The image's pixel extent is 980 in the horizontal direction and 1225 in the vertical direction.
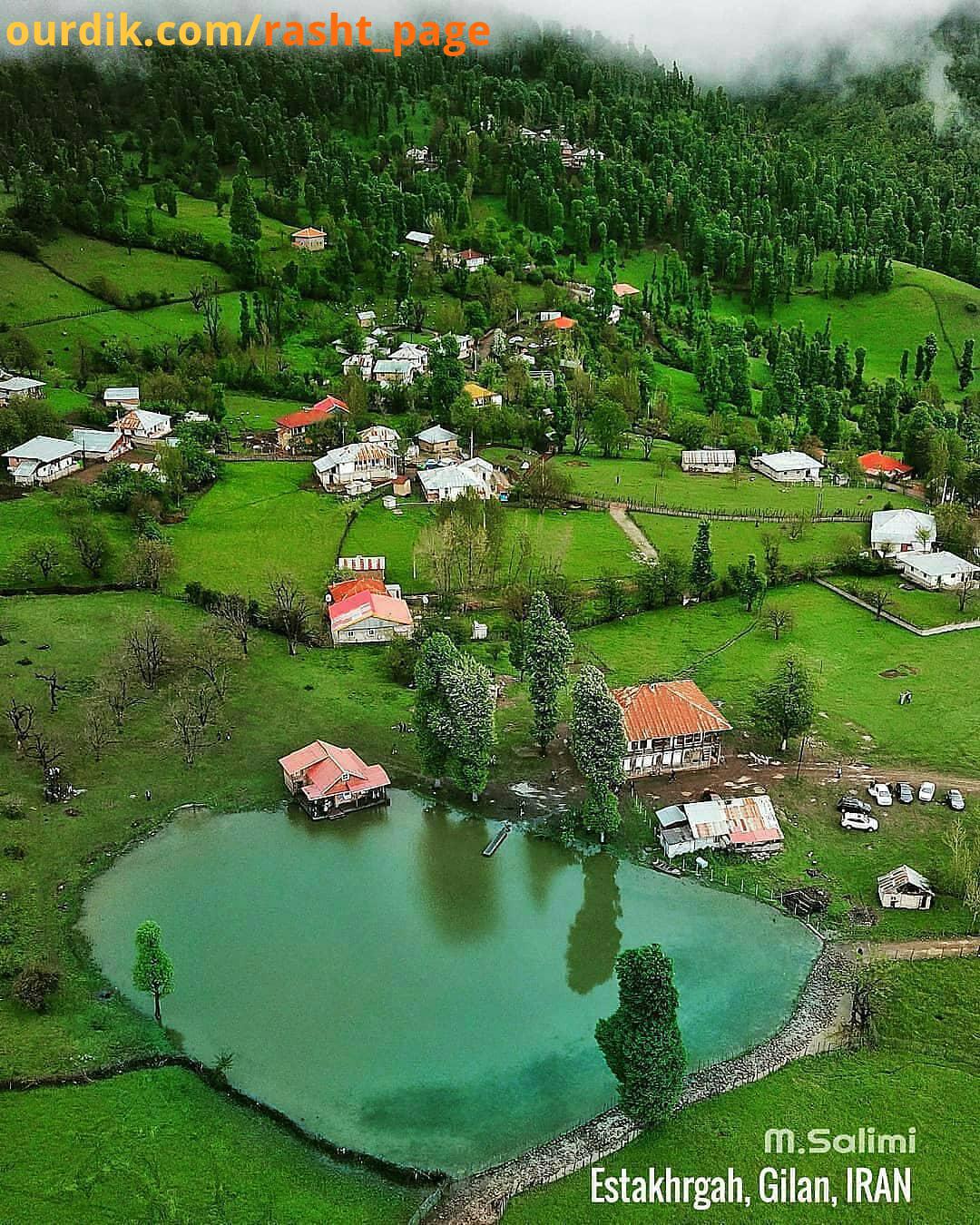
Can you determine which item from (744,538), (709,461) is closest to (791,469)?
(709,461)

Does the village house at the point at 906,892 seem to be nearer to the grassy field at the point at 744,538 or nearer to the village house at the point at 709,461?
the grassy field at the point at 744,538

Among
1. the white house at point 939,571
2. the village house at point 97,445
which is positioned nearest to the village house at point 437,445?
the village house at point 97,445

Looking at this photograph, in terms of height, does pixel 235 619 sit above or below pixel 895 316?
above

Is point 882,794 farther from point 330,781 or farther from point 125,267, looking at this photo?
point 125,267

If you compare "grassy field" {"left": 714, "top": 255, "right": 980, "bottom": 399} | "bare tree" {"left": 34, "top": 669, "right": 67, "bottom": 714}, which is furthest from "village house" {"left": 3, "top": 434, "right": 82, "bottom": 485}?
"grassy field" {"left": 714, "top": 255, "right": 980, "bottom": 399}

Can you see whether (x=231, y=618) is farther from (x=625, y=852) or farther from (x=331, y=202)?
(x=331, y=202)
